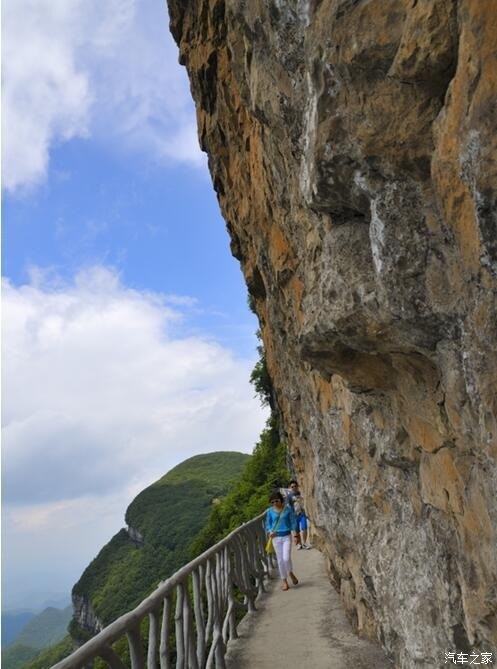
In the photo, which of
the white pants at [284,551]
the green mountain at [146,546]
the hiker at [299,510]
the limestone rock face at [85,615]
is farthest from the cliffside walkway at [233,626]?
the limestone rock face at [85,615]

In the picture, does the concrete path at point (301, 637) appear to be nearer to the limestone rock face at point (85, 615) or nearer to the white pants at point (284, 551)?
the white pants at point (284, 551)

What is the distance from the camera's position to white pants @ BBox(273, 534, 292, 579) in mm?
10352

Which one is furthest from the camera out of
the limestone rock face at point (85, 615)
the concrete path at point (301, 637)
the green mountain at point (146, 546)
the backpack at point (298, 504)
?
the limestone rock face at point (85, 615)

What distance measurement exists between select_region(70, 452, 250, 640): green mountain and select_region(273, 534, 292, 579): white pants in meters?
40.2

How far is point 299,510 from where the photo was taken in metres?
14.7

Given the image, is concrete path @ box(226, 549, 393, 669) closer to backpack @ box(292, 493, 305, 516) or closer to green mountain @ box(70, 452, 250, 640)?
backpack @ box(292, 493, 305, 516)

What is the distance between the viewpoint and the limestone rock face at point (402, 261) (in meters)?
3.22

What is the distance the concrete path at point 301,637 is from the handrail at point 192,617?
0.36 m

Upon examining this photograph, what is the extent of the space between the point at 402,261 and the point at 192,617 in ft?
16.9

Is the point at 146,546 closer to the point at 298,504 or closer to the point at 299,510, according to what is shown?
the point at 298,504

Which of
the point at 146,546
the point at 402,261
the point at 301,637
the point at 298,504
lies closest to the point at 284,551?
the point at 301,637

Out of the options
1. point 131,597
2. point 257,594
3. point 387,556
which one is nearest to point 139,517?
point 131,597

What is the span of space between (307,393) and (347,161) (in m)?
5.04

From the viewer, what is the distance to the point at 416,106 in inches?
142
